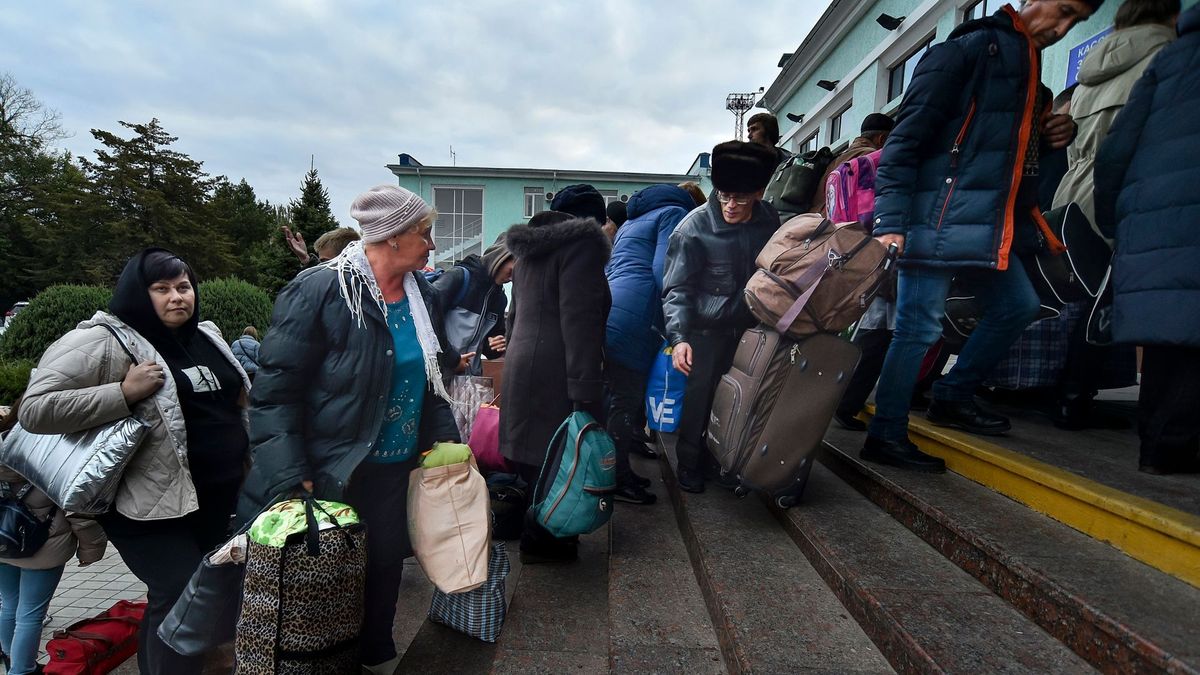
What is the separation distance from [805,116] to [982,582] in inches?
501

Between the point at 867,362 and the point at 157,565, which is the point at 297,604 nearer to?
the point at 157,565

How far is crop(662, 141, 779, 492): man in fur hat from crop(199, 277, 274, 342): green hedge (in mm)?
8969

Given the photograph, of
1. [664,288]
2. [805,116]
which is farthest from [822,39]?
[664,288]

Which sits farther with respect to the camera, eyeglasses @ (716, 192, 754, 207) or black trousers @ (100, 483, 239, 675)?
eyeglasses @ (716, 192, 754, 207)

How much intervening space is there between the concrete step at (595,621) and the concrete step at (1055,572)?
0.96 meters

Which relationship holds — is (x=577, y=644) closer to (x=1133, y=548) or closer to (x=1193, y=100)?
(x=1133, y=548)

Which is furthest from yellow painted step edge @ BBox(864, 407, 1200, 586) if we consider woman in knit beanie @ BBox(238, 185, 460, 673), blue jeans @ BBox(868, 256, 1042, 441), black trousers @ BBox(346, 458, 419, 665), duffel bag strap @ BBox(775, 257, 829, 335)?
black trousers @ BBox(346, 458, 419, 665)

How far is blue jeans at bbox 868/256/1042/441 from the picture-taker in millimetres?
2637

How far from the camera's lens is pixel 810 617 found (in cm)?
198

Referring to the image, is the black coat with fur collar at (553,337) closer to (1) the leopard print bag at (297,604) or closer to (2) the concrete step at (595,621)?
(2) the concrete step at (595,621)

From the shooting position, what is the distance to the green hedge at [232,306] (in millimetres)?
9727

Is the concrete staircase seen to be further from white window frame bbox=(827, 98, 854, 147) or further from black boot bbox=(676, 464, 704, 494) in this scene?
white window frame bbox=(827, 98, 854, 147)

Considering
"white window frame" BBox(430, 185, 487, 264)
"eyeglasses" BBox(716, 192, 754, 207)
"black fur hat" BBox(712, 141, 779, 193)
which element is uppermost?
"white window frame" BBox(430, 185, 487, 264)

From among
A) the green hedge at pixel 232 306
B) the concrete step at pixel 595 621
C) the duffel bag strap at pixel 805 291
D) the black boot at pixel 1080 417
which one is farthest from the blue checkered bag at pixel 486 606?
the green hedge at pixel 232 306
